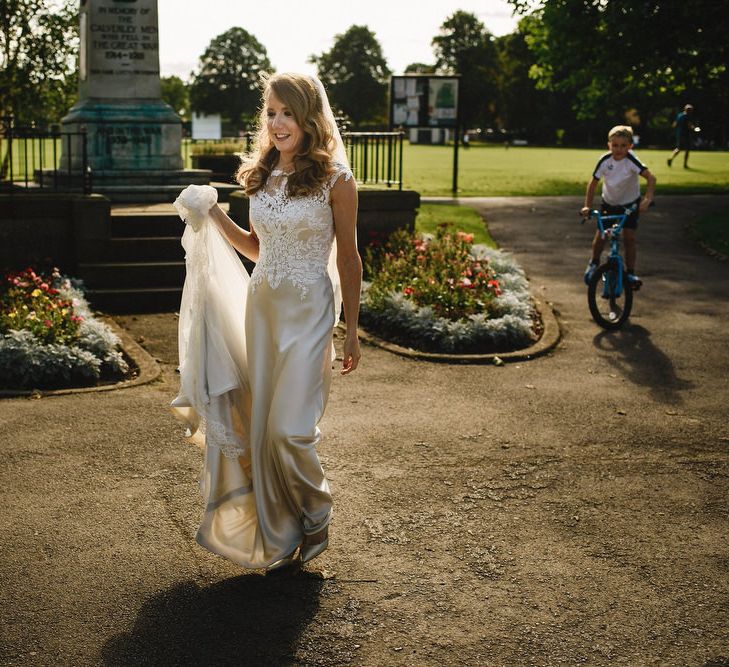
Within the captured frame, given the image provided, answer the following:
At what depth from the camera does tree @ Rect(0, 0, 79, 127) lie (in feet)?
75.7

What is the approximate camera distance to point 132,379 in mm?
8508

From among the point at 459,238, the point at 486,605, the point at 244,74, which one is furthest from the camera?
the point at 244,74

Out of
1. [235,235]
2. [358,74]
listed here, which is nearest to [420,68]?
[358,74]

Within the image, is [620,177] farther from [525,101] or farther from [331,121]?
[525,101]

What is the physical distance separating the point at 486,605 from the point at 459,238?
918 centimetres

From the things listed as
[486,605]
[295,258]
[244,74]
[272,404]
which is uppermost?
[244,74]

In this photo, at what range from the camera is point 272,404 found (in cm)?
450

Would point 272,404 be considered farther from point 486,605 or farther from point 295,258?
point 486,605

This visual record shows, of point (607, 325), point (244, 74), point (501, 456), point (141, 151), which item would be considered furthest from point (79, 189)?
point (244, 74)

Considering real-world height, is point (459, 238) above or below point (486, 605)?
above

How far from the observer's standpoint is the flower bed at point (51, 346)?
8289mm

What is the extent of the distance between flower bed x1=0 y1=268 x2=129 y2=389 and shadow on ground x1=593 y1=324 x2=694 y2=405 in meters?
4.55

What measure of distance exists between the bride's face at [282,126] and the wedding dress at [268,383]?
0.55 ft

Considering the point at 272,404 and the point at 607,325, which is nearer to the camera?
the point at 272,404
